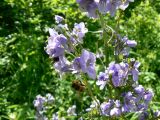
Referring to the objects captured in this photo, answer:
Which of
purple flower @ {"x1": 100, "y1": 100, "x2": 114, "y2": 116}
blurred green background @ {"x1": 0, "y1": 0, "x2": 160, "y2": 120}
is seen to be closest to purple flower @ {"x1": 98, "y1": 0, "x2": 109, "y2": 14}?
purple flower @ {"x1": 100, "y1": 100, "x2": 114, "y2": 116}

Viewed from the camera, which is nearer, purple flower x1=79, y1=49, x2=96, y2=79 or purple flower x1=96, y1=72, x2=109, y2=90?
purple flower x1=79, y1=49, x2=96, y2=79

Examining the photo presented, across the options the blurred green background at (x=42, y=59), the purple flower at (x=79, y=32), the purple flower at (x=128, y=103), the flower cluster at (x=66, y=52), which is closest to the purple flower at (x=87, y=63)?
the flower cluster at (x=66, y=52)

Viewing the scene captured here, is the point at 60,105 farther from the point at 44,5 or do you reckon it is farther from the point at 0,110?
the point at 44,5

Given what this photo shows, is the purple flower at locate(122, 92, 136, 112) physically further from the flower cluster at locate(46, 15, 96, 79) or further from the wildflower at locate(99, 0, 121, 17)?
the wildflower at locate(99, 0, 121, 17)

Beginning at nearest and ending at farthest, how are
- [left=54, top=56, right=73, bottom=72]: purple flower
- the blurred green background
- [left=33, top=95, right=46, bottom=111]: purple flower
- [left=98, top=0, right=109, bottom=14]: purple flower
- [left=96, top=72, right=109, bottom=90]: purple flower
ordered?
[left=98, top=0, right=109, bottom=14]: purple flower
[left=54, top=56, right=73, bottom=72]: purple flower
[left=96, top=72, right=109, bottom=90]: purple flower
[left=33, top=95, right=46, bottom=111]: purple flower
the blurred green background

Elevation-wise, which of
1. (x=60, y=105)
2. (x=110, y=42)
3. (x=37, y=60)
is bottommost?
(x=60, y=105)

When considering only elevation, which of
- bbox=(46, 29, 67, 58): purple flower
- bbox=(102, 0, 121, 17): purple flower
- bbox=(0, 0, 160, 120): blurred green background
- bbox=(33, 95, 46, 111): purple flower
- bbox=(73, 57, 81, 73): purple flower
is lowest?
bbox=(33, 95, 46, 111): purple flower

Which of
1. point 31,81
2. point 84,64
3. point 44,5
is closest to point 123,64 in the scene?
point 84,64
